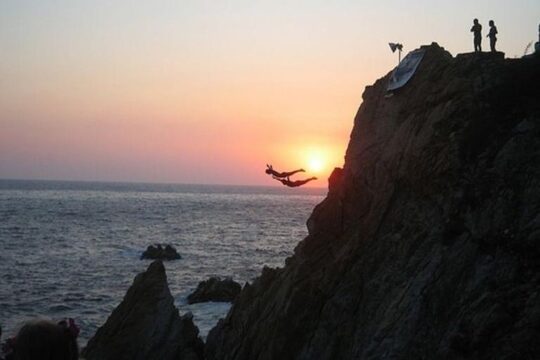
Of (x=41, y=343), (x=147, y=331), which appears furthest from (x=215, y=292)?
(x=41, y=343)

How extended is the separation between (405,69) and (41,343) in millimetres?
16659

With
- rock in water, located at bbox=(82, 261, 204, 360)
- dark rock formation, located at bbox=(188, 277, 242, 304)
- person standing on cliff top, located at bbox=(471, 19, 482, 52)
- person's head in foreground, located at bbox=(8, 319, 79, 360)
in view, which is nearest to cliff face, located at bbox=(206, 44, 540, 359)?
person standing on cliff top, located at bbox=(471, 19, 482, 52)

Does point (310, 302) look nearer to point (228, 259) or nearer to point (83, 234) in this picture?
point (228, 259)

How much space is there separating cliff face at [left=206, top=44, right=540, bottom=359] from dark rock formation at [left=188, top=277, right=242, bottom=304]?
18.3 metres

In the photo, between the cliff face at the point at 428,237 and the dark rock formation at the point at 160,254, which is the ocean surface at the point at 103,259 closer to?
the dark rock formation at the point at 160,254

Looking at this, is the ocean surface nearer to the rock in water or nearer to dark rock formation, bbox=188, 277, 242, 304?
dark rock formation, bbox=188, 277, 242, 304

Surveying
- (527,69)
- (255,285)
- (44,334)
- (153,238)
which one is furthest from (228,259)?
(44,334)

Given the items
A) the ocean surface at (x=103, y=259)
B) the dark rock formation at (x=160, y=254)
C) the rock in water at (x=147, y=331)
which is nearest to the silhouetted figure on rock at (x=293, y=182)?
the rock in water at (x=147, y=331)

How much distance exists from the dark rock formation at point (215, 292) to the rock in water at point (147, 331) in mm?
14296

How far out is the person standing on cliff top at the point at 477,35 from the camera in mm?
19406

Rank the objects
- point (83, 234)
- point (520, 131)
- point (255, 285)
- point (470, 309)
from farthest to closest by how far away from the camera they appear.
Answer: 1. point (83, 234)
2. point (255, 285)
3. point (520, 131)
4. point (470, 309)

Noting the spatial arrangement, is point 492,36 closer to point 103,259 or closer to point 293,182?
point 293,182

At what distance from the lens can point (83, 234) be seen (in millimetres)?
80375

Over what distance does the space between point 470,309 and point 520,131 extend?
5007mm
